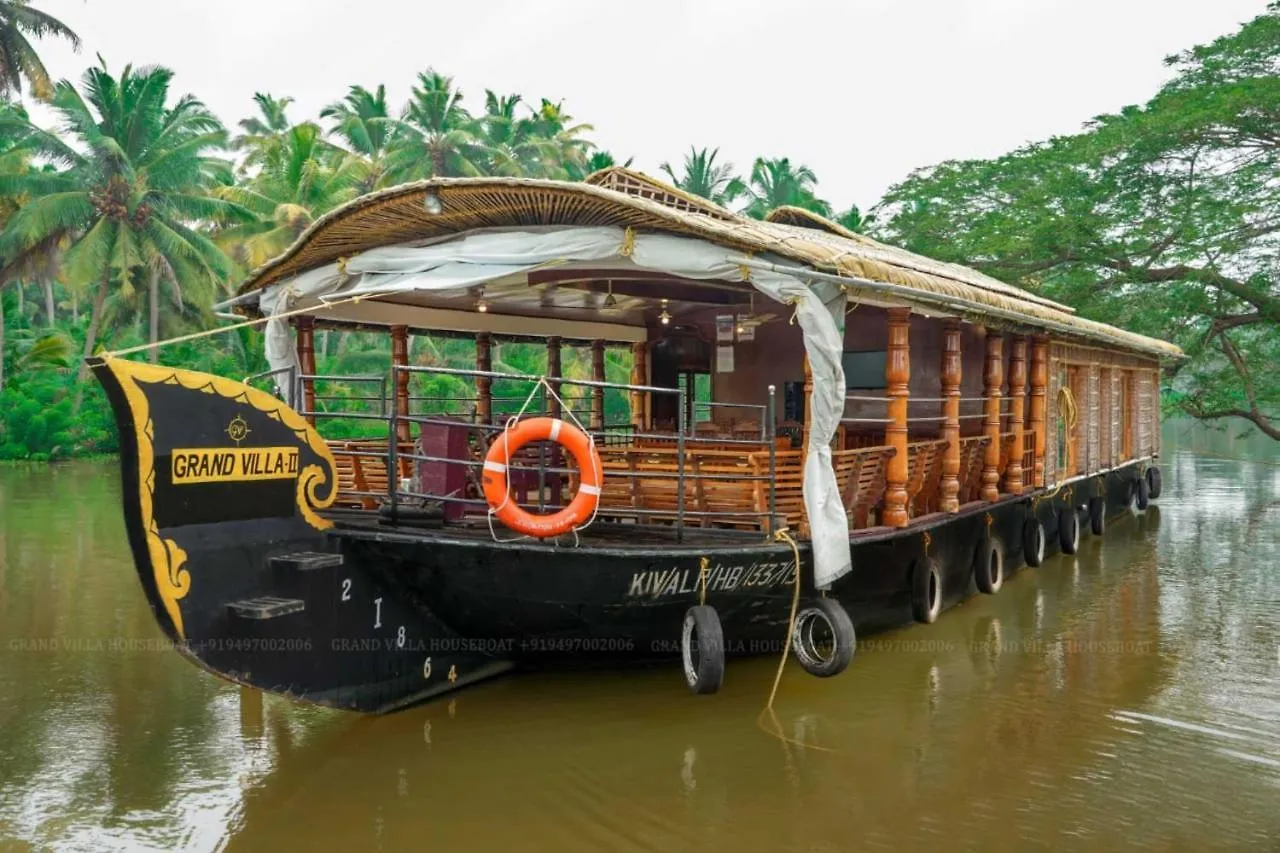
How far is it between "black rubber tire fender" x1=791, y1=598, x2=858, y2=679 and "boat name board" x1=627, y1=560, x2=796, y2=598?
275 millimetres

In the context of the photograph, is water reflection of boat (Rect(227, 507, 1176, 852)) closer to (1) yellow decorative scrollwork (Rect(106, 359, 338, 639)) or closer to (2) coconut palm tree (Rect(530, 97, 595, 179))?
(1) yellow decorative scrollwork (Rect(106, 359, 338, 639))

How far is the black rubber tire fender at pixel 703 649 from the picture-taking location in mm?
5355

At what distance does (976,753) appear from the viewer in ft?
17.8

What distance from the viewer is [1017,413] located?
9.43m

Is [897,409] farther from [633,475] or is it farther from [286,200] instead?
[286,200]

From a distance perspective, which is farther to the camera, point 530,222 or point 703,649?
point 530,222

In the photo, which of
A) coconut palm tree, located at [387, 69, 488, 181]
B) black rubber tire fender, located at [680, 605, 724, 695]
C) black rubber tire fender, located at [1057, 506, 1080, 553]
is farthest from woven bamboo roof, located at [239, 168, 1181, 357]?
coconut palm tree, located at [387, 69, 488, 181]

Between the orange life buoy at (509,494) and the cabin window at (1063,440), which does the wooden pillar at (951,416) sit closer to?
the orange life buoy at (509,494)

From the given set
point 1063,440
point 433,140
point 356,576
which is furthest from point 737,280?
point 433,140

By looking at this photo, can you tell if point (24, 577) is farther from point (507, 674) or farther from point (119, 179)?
point (119, 179)

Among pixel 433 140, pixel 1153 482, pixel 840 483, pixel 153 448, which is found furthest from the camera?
pixel 433 140

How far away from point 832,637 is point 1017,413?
4.49 metres

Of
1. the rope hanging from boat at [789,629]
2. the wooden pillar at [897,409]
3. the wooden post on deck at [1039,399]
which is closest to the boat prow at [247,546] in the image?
the rope hanging from boat at [789,629]

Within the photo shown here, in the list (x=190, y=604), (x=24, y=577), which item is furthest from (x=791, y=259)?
(x=24, y=577)
